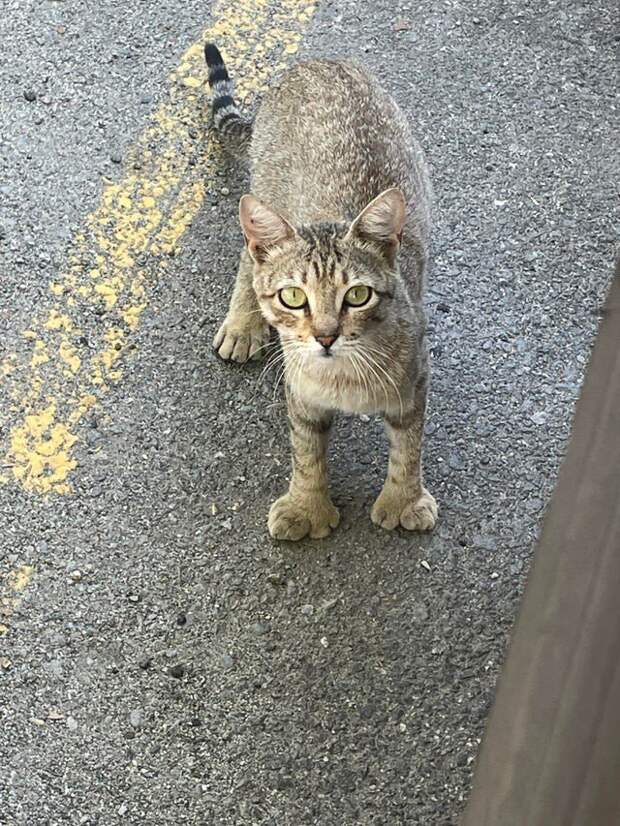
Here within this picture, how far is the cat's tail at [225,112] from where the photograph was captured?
4344 mm

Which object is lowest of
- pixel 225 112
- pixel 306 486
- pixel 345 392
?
pixel 306 486

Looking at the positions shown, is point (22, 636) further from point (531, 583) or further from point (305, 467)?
point (531, 583)

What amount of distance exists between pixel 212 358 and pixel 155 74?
1.47 m

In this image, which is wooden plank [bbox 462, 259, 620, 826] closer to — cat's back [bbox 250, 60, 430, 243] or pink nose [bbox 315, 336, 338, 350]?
pink nose [bbox 315, 336, 338, 350]

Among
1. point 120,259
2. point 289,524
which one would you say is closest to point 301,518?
point 289,524

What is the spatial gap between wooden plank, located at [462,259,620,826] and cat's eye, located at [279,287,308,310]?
1694 mm

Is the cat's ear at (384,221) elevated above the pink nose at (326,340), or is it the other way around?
the cat's ear at (384,221)

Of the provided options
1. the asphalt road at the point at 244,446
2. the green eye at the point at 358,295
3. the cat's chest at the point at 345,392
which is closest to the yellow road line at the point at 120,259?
the asphalt road at the point at 244,446

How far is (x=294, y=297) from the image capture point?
305 cm

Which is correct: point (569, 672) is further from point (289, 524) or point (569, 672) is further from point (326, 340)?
point (289, 524)

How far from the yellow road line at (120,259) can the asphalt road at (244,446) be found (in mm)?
13

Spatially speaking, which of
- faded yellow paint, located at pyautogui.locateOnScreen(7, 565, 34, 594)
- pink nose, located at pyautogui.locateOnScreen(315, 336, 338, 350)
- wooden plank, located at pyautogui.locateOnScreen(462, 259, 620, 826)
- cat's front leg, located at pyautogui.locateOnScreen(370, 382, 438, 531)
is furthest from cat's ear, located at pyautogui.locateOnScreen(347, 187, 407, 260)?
wooden plank, located at pyautogui.locateOnScreen(462, 259, 620, 826)

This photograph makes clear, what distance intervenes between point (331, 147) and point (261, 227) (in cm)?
59

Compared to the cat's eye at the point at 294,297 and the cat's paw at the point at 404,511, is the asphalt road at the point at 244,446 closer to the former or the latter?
the cat's paw at the point at 404,511
